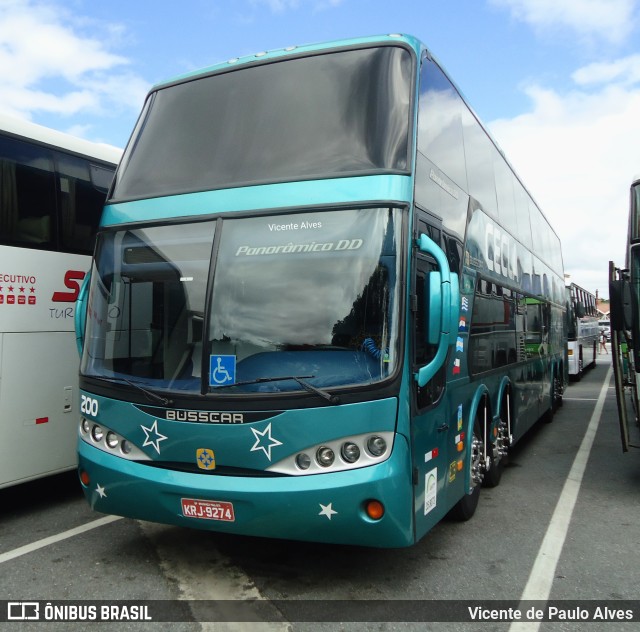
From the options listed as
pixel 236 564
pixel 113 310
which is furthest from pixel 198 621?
pixel 113 310

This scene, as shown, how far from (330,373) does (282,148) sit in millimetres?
1701

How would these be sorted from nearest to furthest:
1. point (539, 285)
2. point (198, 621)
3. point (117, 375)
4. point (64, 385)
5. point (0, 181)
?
point (198, 621), point (117, 375), point (0, 181), point (64, 385), point (539, 285)

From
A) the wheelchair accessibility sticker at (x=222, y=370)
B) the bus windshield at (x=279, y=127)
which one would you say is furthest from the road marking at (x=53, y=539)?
the bus windshield at (x=279, y=127)

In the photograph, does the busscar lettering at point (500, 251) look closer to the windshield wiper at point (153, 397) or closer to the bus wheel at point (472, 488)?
the bus wheel at point (472, 488)

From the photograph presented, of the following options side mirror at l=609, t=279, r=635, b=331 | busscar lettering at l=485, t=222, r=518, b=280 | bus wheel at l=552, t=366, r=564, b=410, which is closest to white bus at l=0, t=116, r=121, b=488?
busscar lettering at l=485, t=222, r=518, b=280

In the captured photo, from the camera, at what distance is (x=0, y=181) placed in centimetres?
607

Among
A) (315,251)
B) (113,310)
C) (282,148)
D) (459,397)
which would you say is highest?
(282,148)

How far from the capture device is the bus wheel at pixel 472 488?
5932 mm

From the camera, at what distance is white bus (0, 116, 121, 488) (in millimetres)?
6086

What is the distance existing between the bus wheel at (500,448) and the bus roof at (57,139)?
5.13 meters

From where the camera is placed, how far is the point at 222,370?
4.34 meters

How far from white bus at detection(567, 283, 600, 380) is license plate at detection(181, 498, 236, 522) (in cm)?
1486

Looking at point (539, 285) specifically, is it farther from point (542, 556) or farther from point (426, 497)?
point (426, 497)

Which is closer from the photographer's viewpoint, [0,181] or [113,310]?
[113,310]
